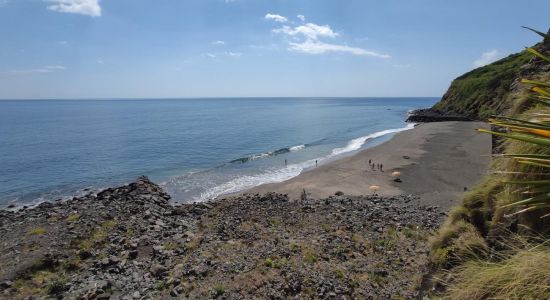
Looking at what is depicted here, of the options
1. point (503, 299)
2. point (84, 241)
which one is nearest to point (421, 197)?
point (84, 241)

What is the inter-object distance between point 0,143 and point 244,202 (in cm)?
6307

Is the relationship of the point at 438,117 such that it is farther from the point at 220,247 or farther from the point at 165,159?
the point at 220,247

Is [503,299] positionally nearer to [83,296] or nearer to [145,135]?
[83,296]

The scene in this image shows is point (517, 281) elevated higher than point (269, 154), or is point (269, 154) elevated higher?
point (517, 281)

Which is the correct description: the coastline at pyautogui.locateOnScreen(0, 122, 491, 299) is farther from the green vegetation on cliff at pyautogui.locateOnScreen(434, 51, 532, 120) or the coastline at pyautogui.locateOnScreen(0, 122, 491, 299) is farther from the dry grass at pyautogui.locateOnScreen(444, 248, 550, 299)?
the green vegetation on cliff at pyautogui.locateOnScreen(434, 51, 532, 120)

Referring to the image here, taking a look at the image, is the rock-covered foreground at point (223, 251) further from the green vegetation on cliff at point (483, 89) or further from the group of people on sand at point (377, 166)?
the green vegetation on cliff at point (483, 89)

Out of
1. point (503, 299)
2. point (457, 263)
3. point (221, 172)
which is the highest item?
point (503, 299)

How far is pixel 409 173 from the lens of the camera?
36.8 metres

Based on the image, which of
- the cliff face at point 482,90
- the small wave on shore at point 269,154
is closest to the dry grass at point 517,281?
the small wave on shore at point 269,154

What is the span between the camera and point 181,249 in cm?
1694

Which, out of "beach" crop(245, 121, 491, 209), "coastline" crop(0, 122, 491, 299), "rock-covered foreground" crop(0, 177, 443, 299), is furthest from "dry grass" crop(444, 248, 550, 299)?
"beach" crop(245, 121, 491, 209)

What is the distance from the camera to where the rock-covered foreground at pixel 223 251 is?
12.8 m

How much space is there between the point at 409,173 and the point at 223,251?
2638cm

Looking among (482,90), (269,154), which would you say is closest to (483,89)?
(482,90)
